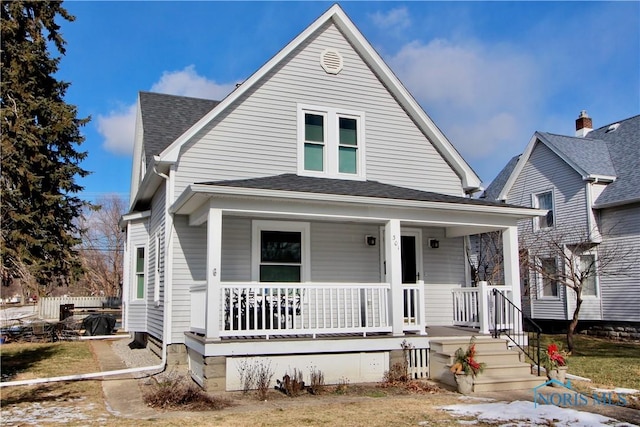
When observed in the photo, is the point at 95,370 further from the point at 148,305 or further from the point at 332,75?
the point at 332,75

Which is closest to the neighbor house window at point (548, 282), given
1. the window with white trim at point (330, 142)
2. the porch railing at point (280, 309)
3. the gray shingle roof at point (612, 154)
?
the gray shingle roof at point (612, 154)

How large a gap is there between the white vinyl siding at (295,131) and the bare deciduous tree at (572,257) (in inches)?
270

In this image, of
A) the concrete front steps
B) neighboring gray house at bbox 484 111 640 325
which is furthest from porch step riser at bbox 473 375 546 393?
neighboring gray house at bbox 484 111 640 325

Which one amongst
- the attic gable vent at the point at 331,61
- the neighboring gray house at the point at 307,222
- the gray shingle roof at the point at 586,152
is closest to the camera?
the neighboring gray house at the point at 307,222

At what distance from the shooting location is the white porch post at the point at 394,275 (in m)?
10.1

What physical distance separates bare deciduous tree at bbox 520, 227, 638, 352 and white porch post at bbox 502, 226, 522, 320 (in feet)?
21.2

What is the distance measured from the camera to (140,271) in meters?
14.4

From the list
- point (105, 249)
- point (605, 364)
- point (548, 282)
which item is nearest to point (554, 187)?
point (548, 282)

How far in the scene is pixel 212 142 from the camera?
11633 mm

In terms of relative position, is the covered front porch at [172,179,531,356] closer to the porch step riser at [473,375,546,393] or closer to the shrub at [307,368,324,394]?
the shrub at [307,368,324,394]

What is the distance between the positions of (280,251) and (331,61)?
188 inches

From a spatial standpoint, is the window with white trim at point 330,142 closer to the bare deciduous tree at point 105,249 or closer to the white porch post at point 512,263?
the white porch post at point 512,263

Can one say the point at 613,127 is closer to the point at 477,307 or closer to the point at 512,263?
the point at 512,263

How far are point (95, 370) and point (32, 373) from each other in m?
1.15
